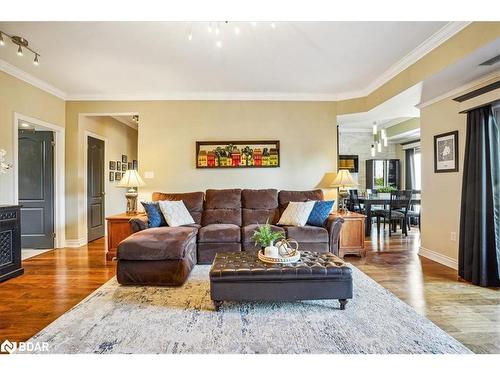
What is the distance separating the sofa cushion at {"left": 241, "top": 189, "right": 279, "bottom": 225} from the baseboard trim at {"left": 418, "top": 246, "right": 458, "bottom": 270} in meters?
2.27

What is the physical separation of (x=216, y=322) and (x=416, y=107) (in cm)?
437

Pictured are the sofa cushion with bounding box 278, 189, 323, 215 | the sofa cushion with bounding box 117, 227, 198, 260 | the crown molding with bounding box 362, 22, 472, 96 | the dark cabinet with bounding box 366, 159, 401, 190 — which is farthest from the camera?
the dark cabinet with bounding box 366, 159, 401, 190

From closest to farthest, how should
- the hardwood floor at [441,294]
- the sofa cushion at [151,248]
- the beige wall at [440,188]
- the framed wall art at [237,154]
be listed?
the hardwood floor at [441,294] < the sofa cushion at [151,248] < the beige wall at [440,188] < the framed wall art at [237,154]

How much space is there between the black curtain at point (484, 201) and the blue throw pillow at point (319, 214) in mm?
1672

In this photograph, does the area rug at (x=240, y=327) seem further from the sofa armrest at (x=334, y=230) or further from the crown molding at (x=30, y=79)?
the crown molding at (x=30, y=79)

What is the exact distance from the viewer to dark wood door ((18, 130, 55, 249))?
4.82 meters

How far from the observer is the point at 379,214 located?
6145mm

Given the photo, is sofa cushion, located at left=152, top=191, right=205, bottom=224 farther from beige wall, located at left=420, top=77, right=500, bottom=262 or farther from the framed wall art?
beige wall, located at left=420, top=77, right=500, bottom=262

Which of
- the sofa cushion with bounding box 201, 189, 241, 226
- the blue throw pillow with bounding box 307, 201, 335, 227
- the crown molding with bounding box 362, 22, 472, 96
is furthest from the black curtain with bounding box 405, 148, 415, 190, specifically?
the sofa cushion with bounding box 201, 189, 241, 226

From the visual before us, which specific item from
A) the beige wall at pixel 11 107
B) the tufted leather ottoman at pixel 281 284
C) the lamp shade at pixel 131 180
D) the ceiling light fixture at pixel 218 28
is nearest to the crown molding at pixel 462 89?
the ceiling light fixture at pixel 218 28

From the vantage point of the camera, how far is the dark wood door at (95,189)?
215 inches

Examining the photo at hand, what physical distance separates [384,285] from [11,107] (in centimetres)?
532

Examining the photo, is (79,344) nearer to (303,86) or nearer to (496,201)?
(496,201)

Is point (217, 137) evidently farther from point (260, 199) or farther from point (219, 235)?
point (219, 235)
